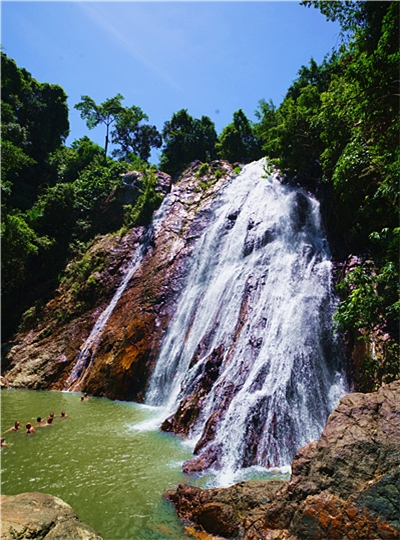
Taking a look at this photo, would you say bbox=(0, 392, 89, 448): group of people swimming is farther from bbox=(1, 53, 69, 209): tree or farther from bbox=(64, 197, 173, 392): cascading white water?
bbox=(1, 53, 69, 209): tree

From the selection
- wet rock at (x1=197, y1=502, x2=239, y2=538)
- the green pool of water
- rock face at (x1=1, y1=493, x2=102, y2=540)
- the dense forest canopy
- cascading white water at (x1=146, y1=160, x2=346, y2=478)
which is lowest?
the green pool of water

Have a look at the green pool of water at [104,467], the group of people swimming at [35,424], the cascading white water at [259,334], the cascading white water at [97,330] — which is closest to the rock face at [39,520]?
the green pool of water at [104,467]

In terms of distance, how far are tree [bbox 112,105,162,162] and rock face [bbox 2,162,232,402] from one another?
67.7 feet

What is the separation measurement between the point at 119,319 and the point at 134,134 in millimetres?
31464

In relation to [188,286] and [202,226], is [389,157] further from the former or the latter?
[202,226]

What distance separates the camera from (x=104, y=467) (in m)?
7.27

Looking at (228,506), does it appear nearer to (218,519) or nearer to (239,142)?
(218,519)

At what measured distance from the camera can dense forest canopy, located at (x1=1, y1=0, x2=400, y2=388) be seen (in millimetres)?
8391

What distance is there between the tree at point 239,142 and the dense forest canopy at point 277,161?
0.12 meters

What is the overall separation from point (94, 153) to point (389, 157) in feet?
104

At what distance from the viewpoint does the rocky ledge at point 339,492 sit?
3449 mm

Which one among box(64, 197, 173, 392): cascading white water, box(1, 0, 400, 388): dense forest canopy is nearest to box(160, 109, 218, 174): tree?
box(1, 0, 400, 388): dense forest canopy

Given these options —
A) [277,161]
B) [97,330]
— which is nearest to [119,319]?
[97,330]

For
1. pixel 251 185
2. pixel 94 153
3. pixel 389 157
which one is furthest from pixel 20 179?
pixel 389 157
